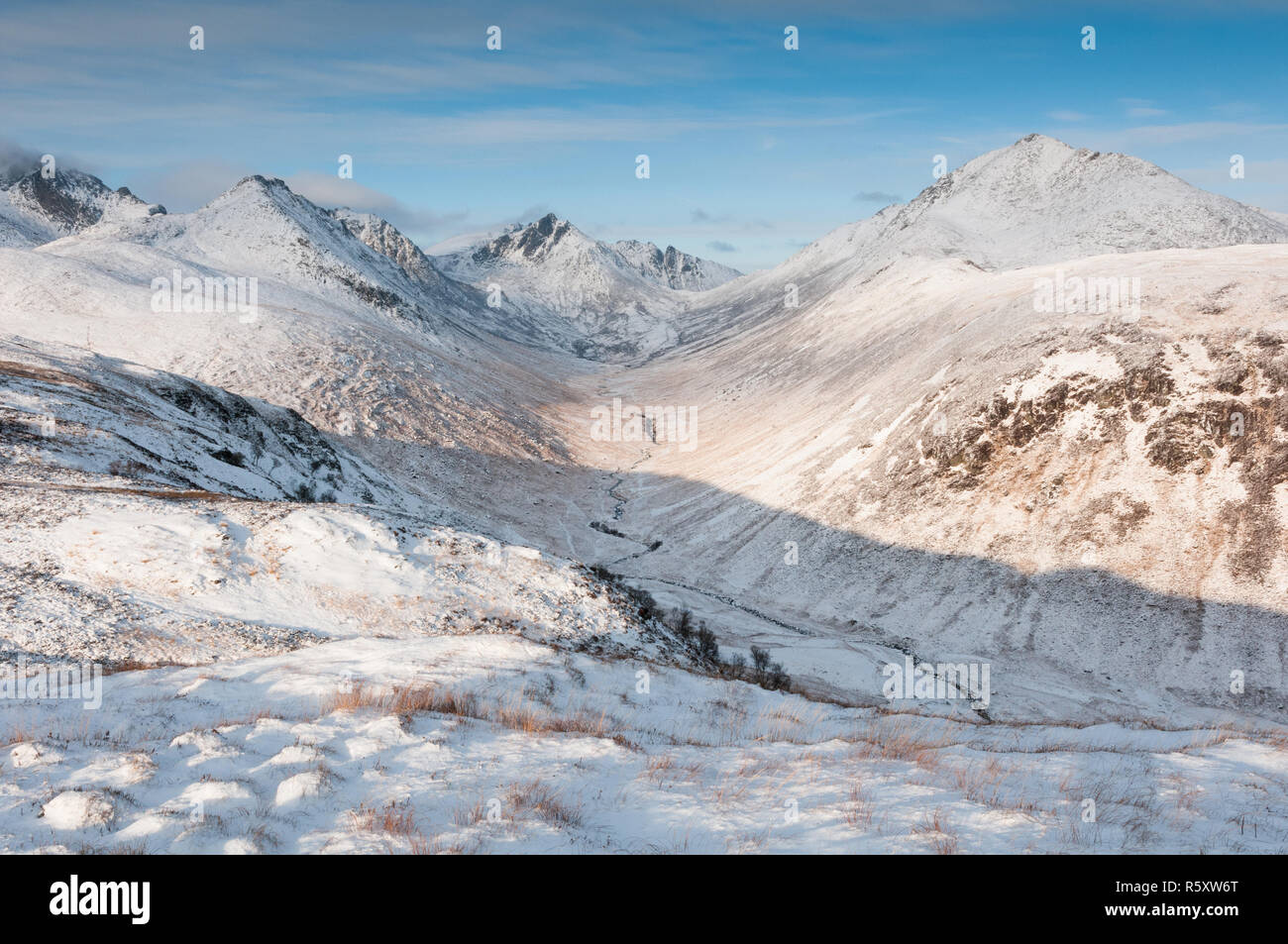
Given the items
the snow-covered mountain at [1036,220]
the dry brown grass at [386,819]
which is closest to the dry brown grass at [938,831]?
the dry brown grass at [386,819]

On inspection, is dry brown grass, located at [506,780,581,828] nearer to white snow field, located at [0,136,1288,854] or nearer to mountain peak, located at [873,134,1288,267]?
white snow field, located at [0,136,1288,854]

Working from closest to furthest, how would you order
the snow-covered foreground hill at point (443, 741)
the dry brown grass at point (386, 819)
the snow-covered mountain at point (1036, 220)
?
1. the dry brown grass at point (386, 819)
2. the snow-covered foreground hill at point (443, 741)
3. the snow-covered mountain at point (1036, 220)

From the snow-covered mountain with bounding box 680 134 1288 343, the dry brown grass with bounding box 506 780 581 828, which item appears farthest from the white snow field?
the snow-covered mountain with bounding box 680 134 1288 343

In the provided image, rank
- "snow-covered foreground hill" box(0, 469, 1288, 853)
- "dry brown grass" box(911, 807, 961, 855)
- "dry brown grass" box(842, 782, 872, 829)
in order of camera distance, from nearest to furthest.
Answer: "dry brown grass" box(911, 807, 961, 855), "snow-covered foreground hill" box(0, 469, 1288, 853), "dry brown grass" box(842, 782, 872, 829)

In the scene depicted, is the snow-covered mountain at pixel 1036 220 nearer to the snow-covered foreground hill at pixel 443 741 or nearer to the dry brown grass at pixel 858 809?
the snow-covered foreground hill at pixel 443 741

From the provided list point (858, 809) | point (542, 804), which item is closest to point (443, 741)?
point (542, 804)

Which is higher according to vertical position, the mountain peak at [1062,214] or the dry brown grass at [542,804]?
the mountain peak at [1062,214]

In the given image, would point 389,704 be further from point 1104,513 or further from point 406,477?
point 406,477

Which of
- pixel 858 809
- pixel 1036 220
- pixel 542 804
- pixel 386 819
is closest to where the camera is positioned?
pixel 386 819

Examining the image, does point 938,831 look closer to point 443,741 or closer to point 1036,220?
point 443,741
